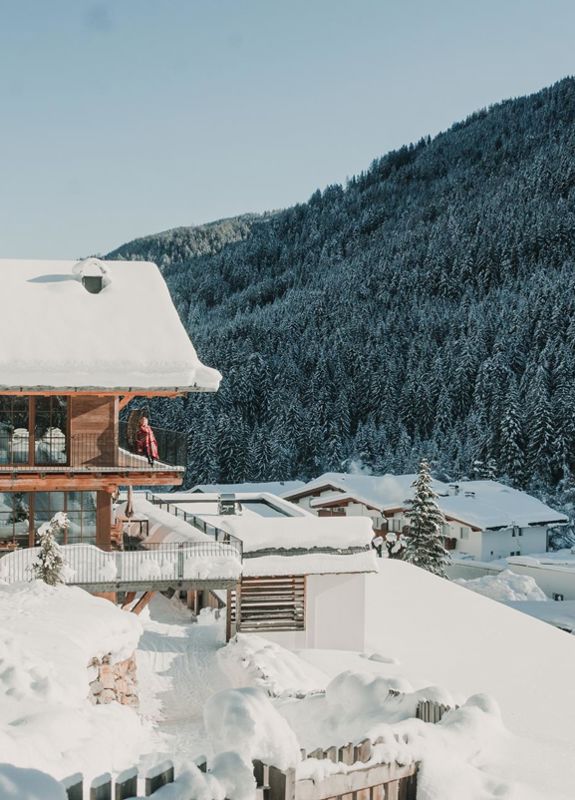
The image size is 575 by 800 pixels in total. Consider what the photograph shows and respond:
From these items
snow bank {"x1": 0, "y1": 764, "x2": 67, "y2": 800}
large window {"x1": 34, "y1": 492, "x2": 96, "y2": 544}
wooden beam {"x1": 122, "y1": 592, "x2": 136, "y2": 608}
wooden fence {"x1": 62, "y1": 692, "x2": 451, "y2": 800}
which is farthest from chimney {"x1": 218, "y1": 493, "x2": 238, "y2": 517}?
snow bank {"x1": 0, "y1": 764, "x2": 67, "y2": 800}

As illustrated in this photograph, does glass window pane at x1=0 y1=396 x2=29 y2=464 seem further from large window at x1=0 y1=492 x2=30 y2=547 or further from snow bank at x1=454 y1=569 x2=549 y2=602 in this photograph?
snow bank at x1=454 y1=569 x2=549 y2=602

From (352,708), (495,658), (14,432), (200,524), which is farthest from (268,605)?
(352,708)

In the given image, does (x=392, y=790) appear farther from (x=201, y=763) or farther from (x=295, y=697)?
(x=295, y=697)

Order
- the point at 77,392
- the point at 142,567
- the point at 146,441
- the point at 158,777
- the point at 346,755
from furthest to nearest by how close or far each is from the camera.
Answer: the point at 146,441 < the point at 77,392 < the point at 142,567 < the point at 346,755 < the point at 158,777

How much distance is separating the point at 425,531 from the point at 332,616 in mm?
27014

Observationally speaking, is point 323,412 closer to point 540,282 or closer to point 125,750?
point 540,282

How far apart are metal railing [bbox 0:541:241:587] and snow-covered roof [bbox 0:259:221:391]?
4.04 meters

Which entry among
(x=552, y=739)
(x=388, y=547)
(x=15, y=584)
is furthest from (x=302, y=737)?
(x=388, y=547)

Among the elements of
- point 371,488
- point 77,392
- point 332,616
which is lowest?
point 371,488

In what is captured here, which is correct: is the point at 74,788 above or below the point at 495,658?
above

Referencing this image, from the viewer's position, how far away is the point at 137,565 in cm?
2033

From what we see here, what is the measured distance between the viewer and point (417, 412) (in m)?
125

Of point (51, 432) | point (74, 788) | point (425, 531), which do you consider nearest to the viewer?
point (74, 788)

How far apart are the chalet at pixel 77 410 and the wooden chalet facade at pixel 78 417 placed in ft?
0.09
